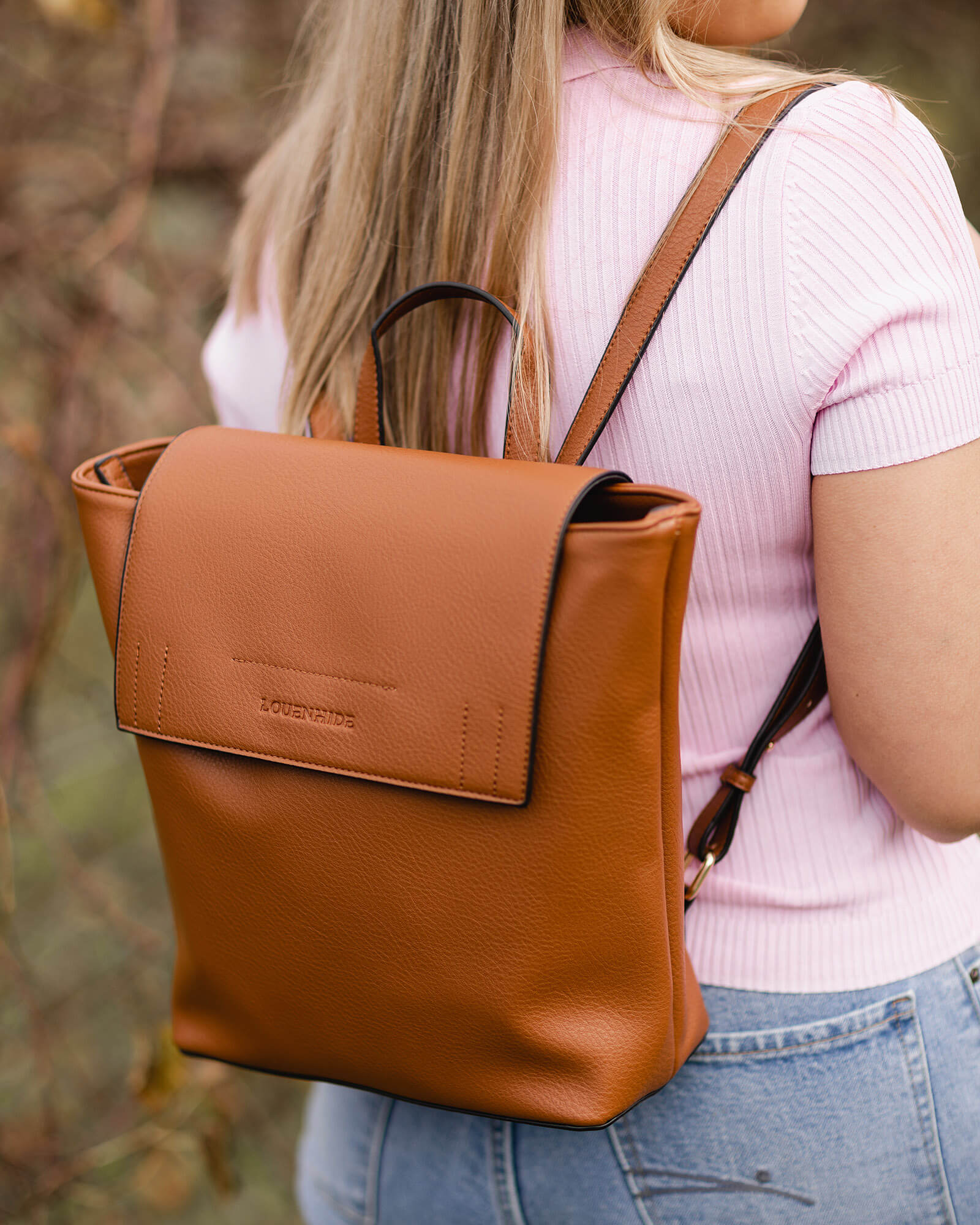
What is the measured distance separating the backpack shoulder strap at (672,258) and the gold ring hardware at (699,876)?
1.03 feet

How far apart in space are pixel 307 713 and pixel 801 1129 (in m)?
0.49

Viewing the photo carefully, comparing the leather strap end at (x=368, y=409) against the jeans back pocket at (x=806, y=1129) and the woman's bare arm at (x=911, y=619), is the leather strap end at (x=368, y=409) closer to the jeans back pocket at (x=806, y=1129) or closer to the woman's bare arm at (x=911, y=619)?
the woman's bare arm at (x=911, y=619)

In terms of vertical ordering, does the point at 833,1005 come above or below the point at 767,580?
below

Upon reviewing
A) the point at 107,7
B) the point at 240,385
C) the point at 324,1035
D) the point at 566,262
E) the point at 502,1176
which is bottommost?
the point at 502,1176

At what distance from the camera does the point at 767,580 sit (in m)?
0.72

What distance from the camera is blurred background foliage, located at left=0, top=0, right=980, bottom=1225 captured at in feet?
5.47

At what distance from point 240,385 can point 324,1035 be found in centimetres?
59

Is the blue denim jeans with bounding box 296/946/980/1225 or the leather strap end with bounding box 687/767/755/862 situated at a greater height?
the leather strap end with bounding box 687/767/755/862

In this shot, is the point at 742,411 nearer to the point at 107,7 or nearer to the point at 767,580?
the point at 767,580

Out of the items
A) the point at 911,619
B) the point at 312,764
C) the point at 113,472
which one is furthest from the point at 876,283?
the point at 113,472

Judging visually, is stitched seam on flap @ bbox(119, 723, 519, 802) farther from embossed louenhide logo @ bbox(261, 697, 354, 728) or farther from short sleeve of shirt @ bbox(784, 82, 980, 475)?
short sleeve of shirt @ bbox(784, 82, 980, 475)

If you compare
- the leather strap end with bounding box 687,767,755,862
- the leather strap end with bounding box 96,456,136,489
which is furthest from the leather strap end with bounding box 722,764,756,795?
the leather strap end with bounding box 96,456,136,489

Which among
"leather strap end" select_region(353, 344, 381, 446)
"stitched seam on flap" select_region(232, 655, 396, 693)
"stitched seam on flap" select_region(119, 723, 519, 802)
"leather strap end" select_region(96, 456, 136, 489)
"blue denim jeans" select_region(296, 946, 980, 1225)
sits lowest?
"blue denim jeans" select_region(296, 946, 980, 1225)

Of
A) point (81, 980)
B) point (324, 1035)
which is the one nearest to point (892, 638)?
point (324, 1035)
